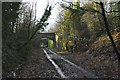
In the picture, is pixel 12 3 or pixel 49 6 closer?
pixel 12 3

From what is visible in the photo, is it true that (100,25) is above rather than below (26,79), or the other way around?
above

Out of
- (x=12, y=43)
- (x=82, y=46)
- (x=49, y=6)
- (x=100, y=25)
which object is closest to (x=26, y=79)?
(x=12, y=43)

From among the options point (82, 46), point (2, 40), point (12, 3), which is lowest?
point (82, 46)

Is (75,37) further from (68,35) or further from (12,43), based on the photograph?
(12,43)

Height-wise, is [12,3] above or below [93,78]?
above

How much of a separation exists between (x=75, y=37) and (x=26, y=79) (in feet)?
125

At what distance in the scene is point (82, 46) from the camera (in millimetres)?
46344

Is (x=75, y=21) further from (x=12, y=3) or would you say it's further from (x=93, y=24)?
(x=12, y=3)

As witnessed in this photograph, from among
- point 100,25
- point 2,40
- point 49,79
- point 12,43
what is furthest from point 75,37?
point 49,79

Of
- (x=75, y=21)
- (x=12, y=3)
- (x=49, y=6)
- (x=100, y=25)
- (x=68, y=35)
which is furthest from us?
(x=68, y=35)

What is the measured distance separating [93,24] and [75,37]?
314 inches

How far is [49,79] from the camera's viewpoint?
1407 centimetres

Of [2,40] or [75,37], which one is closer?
[2,40]

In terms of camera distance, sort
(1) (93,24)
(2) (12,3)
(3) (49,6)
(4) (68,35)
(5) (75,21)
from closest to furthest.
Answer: (2) (12,3) → (3) (49,6) → (1) (93,24) → (5) (75,21) → (4) (68,35)
